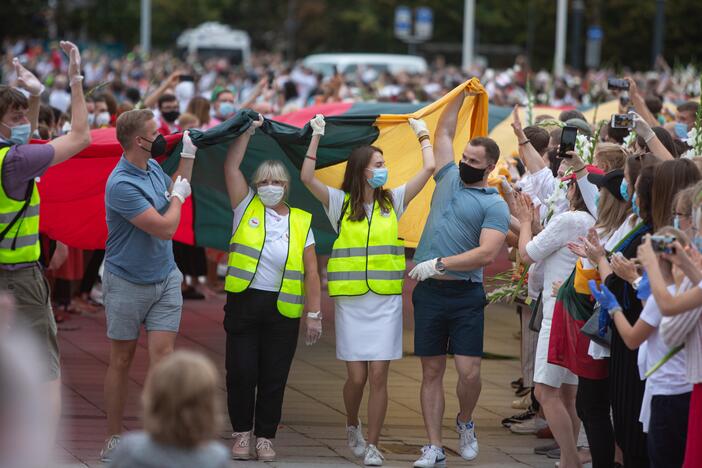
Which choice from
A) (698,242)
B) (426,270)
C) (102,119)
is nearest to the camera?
(698,242)

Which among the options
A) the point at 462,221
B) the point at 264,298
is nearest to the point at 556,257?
the point at 462,221

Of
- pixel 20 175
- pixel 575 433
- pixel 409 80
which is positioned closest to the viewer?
pixel 20 175

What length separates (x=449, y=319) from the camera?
24.3ft

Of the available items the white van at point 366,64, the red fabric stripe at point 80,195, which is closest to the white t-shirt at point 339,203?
the red fabric stripe at point 80,195

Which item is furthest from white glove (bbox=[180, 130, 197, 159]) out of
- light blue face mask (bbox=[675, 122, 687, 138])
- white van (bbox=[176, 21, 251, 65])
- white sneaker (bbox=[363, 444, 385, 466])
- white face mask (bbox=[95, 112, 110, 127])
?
white van (bbox=[176, 21, 251, 65])

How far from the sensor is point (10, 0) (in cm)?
4375

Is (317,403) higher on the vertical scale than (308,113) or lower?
lower

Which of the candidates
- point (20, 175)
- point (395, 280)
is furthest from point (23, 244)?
point (395, 280)

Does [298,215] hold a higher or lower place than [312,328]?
higher

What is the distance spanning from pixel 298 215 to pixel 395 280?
68 centimetres

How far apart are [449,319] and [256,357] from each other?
114 cm

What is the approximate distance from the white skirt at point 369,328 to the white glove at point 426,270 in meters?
0.22

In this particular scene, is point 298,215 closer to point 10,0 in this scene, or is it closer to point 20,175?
point 20,175

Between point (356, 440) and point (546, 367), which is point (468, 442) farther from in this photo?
point (546, 367)
